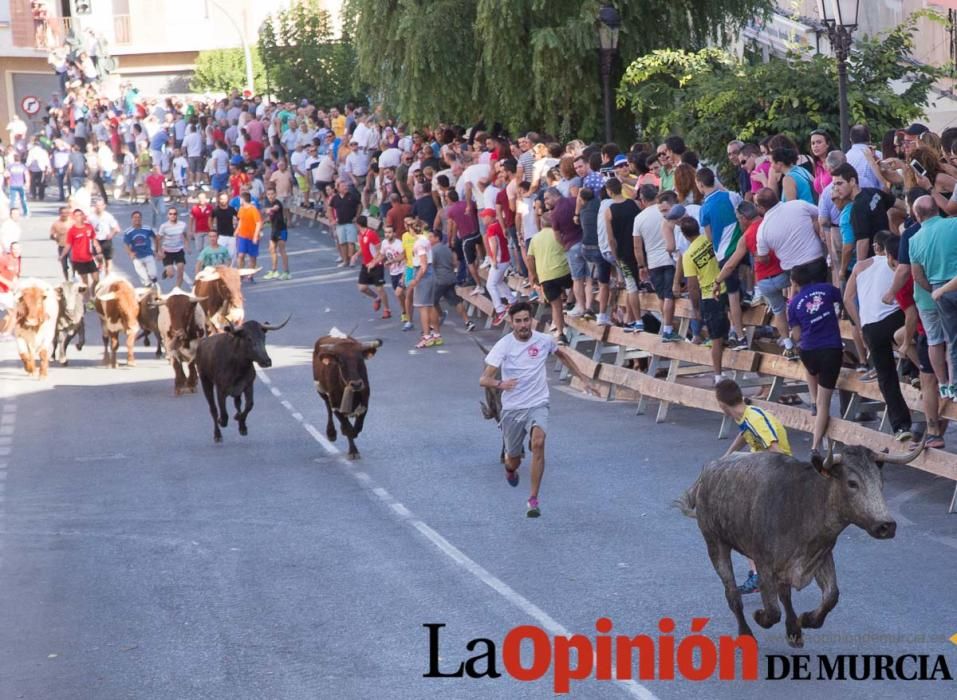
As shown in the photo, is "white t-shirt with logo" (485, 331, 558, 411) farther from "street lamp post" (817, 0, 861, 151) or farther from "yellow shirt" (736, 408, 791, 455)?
"street lamp post" (817, 0, 861, 151)

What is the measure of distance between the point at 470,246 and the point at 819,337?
40.5ft

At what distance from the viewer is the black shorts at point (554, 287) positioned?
2219 centimetres

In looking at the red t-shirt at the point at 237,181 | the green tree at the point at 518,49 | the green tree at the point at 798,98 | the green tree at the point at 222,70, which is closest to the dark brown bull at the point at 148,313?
the green tree at the point at 518,49

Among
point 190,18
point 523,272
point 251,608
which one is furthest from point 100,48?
point 251,608

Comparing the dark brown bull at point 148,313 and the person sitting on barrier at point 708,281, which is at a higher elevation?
the person sitting on barrier at point 708,281

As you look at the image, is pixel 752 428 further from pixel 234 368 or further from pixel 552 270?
pixel 552 270

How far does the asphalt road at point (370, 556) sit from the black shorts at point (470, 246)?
5.12 meters

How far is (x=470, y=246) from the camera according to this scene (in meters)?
26.7

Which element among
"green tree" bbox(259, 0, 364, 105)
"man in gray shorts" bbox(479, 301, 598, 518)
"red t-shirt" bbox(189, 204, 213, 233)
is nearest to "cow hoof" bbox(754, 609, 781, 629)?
"man in gray shorts" bbox(479, 301, 598, 518)

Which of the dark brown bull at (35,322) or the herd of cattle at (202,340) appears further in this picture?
the dark brown bull at (35,322)

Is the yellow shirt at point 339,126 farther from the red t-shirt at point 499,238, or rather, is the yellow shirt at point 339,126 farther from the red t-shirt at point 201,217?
the red t-shirt at point 499,238

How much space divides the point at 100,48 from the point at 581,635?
202 ft

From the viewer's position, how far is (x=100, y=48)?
6850cm

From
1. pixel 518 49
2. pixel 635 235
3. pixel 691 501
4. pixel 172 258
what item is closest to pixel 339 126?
pixel 172 258
